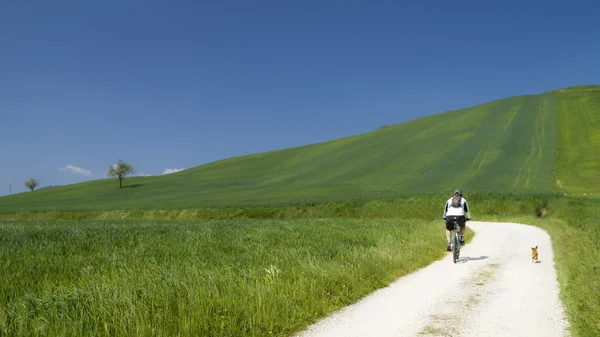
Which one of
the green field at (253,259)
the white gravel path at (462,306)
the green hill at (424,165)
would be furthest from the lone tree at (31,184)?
the white gravel path at (462,306)

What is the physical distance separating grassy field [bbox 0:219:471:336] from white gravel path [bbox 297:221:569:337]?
57 centimetres

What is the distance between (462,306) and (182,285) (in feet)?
17.7

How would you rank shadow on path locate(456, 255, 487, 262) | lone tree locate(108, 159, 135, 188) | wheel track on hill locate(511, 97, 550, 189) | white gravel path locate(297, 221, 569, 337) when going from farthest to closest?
lone tree locate(108, 159, 135, 188) < wheel track on hill locate(511, 97, 550, 189) < shadow on path locate(456, 255, 487, 262) < white gravel path locate(297, 221, 569, 337)

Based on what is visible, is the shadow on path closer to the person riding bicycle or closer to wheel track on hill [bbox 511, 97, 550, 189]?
the person riding bicycle

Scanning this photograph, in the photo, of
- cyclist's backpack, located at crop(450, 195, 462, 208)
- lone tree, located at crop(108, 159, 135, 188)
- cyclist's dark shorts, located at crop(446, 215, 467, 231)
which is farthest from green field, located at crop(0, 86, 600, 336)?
lone tree, located at crop(108, 159, 135, 188)

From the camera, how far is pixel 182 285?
7.72 m

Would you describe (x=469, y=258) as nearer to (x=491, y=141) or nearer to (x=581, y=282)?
(x=581, y=282)

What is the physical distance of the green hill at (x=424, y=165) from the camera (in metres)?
48.4

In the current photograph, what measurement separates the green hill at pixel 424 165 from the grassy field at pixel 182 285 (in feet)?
102

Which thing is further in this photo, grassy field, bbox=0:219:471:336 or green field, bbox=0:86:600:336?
green field, bbox=0:86:600:336

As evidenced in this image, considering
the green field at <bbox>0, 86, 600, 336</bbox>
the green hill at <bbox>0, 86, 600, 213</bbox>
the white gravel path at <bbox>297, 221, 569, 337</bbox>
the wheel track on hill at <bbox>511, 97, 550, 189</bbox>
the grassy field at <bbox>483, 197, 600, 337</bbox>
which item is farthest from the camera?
the green hill at <bbox>0, 86, 600, 213</bbox>

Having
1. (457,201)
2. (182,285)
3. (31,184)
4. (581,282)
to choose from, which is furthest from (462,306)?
(31,184)

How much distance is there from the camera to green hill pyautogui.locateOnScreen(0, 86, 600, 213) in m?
48.4

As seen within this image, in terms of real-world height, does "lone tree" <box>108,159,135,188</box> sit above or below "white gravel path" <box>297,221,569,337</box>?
above
